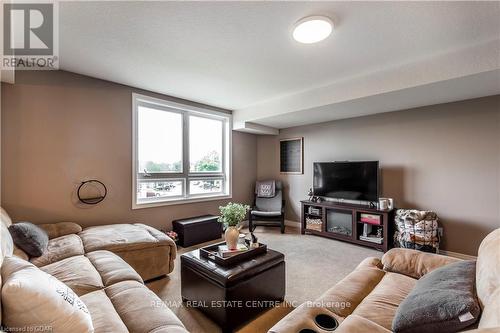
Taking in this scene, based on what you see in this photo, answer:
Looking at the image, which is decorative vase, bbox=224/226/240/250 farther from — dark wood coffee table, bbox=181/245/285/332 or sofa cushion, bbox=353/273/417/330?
sofa cushion, bbox=353/273/417/330

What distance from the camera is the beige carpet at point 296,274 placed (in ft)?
6.15

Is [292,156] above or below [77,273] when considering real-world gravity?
above

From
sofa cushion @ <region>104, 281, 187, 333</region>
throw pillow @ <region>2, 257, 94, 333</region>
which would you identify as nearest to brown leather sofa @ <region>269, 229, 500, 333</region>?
Result: sofa cushion @ <region>104, 281, 187, 333</region>

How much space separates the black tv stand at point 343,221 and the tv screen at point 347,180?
18 cm

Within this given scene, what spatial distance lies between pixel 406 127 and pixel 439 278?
3008mm

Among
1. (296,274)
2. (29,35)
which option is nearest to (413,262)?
(296,274)

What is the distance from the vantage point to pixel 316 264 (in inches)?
118

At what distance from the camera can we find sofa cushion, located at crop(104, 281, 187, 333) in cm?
118

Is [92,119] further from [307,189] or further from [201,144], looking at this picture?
[307,189]

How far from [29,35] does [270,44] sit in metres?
2.20

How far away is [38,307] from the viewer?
37.0 inches

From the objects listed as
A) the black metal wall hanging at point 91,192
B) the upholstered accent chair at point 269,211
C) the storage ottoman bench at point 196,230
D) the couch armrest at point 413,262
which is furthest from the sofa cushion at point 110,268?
the upholstered accent chair at point 269,211

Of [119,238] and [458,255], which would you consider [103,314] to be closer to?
[119,238]

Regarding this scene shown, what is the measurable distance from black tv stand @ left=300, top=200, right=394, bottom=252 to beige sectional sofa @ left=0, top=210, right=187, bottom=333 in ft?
8.61
